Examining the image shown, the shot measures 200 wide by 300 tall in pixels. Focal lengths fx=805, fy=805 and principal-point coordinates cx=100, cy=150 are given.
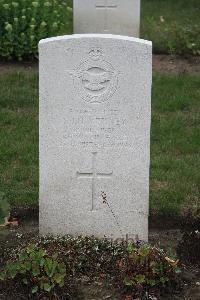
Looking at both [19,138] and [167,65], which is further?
[167,65]

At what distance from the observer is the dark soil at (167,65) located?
9703 millimetres

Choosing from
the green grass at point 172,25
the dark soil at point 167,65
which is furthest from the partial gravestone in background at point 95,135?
the green grass at point 172,25

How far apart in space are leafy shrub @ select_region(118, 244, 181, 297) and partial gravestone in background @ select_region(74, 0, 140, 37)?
610 centimetres

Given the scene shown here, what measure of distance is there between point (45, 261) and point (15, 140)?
2928mm

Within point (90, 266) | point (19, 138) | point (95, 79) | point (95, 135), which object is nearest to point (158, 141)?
point (19, 138)

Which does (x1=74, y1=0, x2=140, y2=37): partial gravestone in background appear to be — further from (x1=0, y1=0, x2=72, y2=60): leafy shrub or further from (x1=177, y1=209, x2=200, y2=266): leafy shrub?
(x1=177, y1=209, x2=200, y2=266): leafy shrub

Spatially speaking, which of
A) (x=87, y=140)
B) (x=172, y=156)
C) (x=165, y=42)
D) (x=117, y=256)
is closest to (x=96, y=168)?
(x=87, y=140)

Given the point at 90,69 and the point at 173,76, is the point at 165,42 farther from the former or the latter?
the point at 90,69

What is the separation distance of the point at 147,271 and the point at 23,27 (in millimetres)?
5603

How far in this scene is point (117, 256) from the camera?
201 inches

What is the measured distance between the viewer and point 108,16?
1055cm

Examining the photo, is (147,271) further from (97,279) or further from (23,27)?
(23,27)

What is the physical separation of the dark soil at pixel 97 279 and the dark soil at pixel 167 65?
4.22m

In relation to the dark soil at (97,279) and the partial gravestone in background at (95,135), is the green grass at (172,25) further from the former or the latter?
the partial gravestone in background at (95,135)
